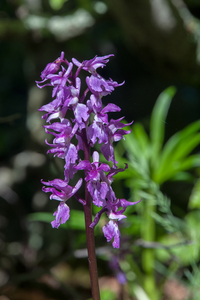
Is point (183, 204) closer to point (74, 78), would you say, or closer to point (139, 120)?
point (139, 120)

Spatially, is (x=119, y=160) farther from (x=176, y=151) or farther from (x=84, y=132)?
(x=84, y=132)

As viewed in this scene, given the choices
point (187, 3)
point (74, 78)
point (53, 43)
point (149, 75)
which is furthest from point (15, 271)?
point (187, 3)

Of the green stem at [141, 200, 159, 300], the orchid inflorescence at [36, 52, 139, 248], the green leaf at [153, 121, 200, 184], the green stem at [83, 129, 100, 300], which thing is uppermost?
the orchid inflorescence at [36, 52, 139, 248]

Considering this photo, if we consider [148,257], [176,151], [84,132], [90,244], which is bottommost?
[148,257]

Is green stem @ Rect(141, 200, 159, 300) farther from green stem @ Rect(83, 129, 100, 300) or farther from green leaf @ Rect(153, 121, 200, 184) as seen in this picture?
green stem @ Rect(83, 129, 100, 300)

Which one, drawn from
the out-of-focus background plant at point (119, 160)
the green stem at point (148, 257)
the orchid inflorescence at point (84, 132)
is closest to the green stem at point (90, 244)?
the orchid inflorescence at point (84, 132)

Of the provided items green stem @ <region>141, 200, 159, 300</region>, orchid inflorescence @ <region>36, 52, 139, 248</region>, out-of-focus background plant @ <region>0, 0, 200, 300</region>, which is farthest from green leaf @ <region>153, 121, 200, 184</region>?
orchid inflorescence @ <region>36, 52, 139, 248</region>

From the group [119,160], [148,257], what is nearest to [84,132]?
[119,160]

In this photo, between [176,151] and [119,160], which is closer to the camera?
[119,160]
